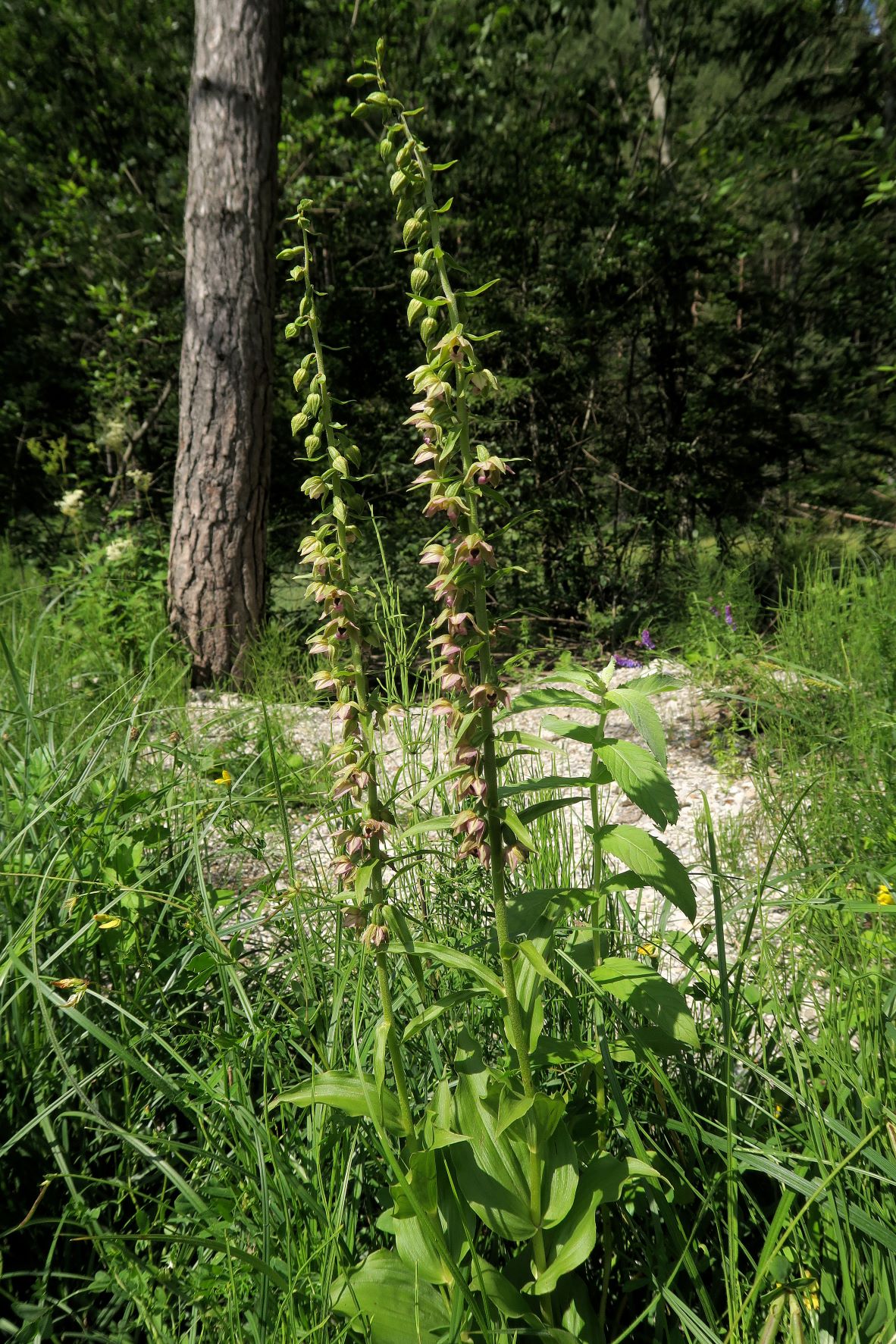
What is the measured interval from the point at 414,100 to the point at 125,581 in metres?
4.96

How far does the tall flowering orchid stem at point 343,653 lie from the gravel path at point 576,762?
29.5 inches

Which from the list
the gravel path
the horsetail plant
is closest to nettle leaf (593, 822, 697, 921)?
the horsetail plant

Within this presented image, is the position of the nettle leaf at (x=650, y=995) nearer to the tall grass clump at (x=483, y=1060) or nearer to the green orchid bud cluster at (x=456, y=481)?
the tall grass clump at (x=483, y=1060)

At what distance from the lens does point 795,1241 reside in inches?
43.7

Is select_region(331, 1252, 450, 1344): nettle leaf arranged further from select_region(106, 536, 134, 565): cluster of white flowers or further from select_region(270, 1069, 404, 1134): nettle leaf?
select_region(106, 536, 134, 565): cluster of white flowers

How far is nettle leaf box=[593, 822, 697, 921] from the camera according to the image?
42.2 inches

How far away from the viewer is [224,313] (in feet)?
14.7

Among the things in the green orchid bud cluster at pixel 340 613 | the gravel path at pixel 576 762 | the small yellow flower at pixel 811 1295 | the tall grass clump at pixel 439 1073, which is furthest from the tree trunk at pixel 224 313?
the small yellow flower at pixel 811 1295

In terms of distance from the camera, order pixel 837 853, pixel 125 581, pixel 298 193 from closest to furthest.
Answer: pixel 837 853, pixel 125 581, pixel 298 193

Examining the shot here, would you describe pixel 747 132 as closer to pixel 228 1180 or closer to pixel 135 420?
pixel 135 420

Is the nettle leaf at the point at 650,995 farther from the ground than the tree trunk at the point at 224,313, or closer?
closer

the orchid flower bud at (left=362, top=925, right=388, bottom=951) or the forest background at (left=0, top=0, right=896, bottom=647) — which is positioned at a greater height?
the forest background at (left=0, top=0, right=896, bottom=647)

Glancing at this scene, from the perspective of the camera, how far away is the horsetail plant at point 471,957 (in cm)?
100

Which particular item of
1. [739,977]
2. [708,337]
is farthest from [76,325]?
[739,977]
